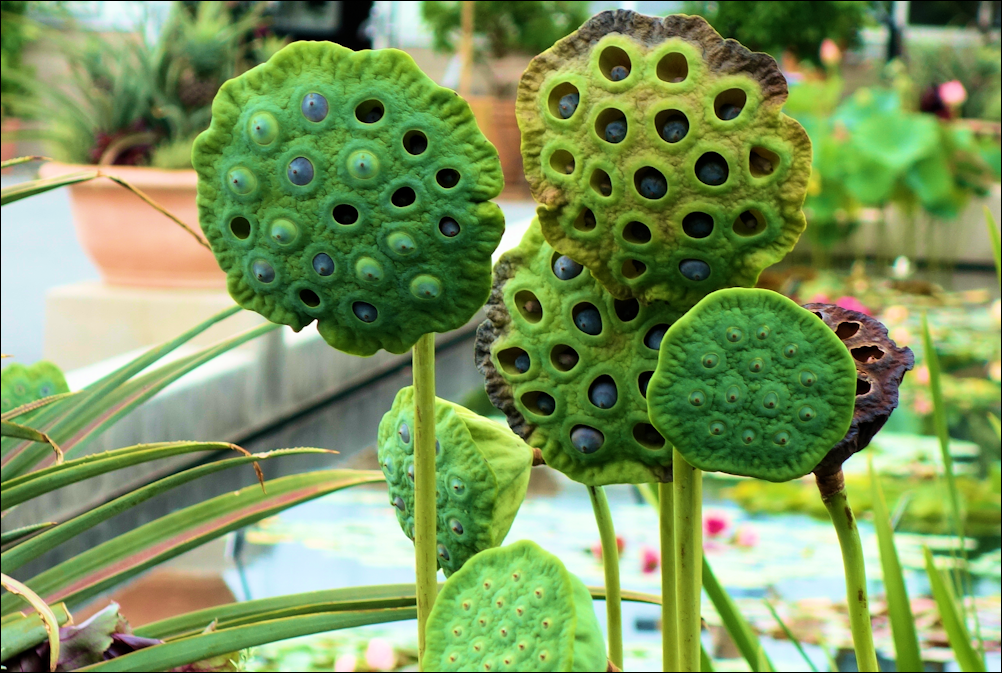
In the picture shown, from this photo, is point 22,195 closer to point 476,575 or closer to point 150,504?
point 476,575

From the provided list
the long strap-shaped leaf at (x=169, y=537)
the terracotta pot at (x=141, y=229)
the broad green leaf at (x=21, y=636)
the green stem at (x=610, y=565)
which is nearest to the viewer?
the green stem at (x=610, y=565)

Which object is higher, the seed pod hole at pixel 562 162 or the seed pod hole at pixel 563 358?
the seed pod hole at pixel 562 162

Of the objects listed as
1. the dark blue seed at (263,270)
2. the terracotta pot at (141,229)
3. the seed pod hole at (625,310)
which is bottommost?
the terracotta pot at (141,229)

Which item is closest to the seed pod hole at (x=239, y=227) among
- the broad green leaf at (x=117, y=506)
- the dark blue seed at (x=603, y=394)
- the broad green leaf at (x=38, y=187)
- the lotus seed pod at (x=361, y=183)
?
the lotus seed pod at (x=361, y=183)

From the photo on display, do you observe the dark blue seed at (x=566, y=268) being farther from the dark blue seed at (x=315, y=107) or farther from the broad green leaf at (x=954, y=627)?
the broad green leaf at (x=954, y=627)

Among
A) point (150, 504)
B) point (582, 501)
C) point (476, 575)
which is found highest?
point (476, 575)

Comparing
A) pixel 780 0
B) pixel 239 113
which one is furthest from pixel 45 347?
pixel 239 113

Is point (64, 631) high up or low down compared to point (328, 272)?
down

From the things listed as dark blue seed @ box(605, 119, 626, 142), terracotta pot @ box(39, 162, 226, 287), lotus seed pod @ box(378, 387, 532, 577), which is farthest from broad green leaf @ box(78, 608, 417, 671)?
terracotta pot @ box(39, 162, 226, 287)
